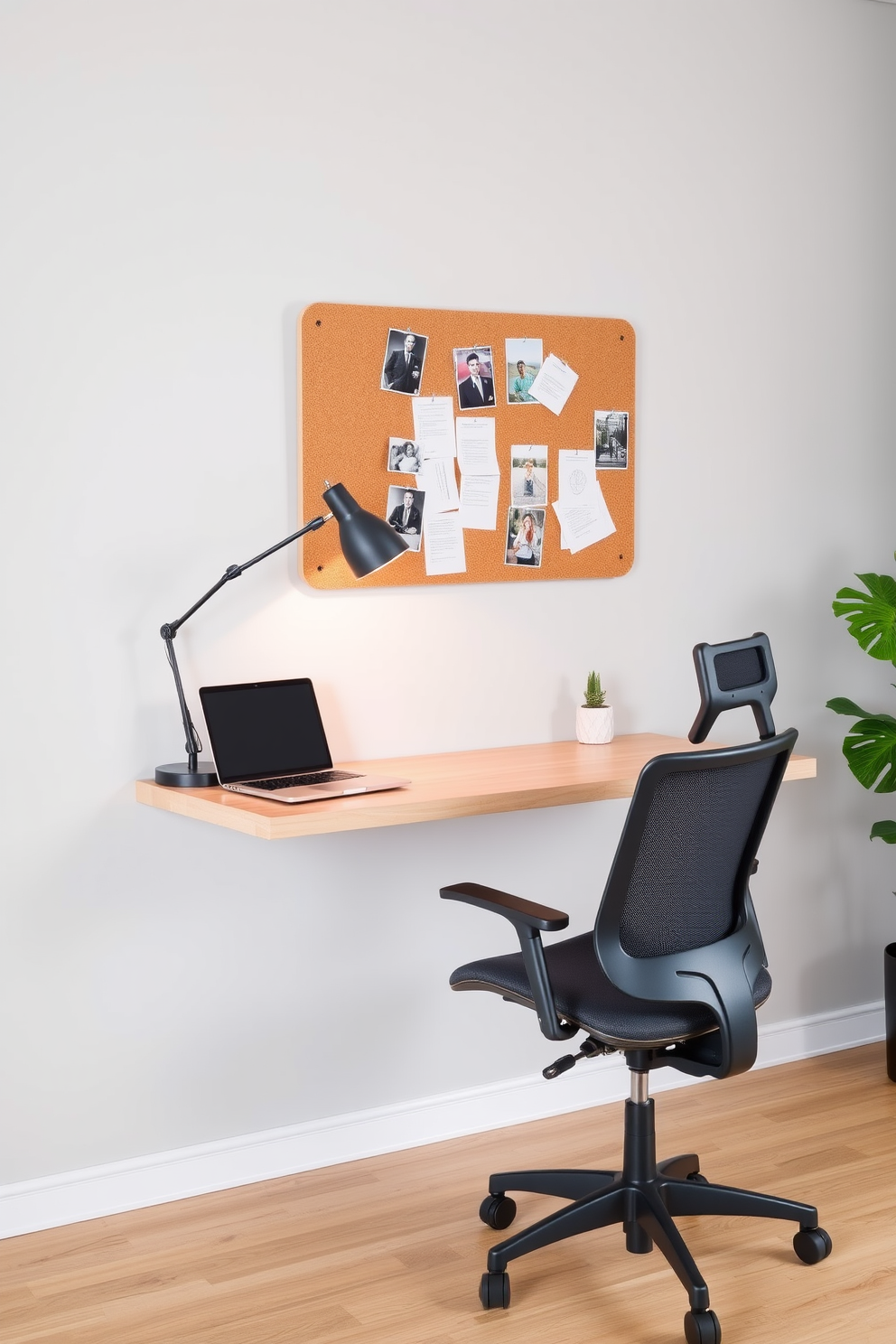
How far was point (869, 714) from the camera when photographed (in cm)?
342

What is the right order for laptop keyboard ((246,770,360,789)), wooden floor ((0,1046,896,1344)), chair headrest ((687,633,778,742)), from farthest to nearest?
laptop keyboard ((246,770,360,789))
chair headrest ((687,633,778,742))
wooden floor ((0,1046,896,1344))

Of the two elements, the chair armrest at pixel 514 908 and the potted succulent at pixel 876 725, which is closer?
the chair armrest at pixel 514 908

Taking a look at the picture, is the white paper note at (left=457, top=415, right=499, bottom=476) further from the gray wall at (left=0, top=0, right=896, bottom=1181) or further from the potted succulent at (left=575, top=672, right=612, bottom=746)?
the potted succulent at (left=575, top=672, right=612, bottom=746)

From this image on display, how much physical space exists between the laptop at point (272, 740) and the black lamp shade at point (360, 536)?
1.04 feet

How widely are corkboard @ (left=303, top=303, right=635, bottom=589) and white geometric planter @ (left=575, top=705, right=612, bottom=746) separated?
324 mm

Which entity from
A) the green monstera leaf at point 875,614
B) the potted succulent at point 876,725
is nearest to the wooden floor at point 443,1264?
the potted succulent at point 876,725

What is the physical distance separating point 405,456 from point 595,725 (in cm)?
74

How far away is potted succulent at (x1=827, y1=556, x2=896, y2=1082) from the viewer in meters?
3.23

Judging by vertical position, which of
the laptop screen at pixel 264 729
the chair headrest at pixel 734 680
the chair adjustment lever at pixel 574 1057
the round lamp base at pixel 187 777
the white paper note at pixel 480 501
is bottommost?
the chair adjustment lever at pixel 574 1057

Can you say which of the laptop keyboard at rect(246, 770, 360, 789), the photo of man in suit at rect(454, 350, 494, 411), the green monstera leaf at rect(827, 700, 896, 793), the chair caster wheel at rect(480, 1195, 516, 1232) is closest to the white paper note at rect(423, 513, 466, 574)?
the photo of man in suit at rect(454, 350, 494, 411)

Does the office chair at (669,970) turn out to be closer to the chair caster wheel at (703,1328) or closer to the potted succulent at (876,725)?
the chair caster wheel at (703,1328)

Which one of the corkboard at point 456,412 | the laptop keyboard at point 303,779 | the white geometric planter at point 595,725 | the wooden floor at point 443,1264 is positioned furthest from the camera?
the white geometric planter at point 595,725

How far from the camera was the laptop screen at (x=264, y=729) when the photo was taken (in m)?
2.60

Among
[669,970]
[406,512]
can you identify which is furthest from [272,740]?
[669,970]
